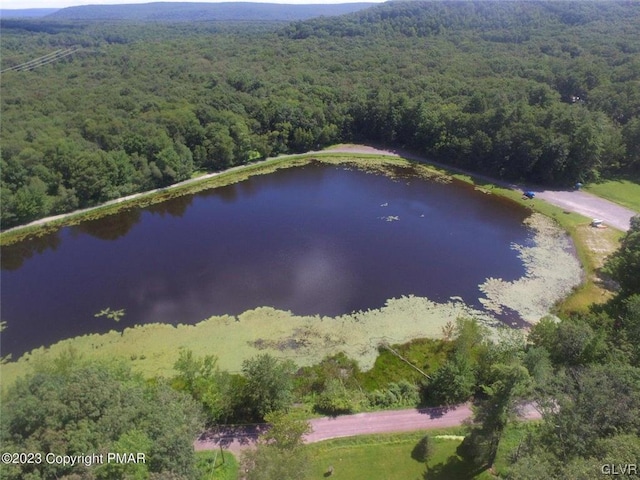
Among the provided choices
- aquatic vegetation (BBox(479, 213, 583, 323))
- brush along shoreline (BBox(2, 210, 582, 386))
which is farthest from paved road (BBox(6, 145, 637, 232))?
brush along shoreline (BBox(2, 210, 582, 386))

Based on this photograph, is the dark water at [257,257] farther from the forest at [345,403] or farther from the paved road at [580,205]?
the forest at [345,403]

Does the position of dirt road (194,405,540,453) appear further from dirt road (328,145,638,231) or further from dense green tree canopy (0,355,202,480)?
dirt road (328,145,638,231)

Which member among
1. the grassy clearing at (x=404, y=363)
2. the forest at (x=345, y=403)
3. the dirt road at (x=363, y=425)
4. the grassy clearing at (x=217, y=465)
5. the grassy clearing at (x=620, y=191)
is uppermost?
the forest at (x=345, y=403)

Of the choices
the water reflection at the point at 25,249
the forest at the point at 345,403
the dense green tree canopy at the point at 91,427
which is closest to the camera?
the dense green tree canopy at the point at 91,427

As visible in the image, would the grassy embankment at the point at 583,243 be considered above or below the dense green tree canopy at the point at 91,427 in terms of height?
below

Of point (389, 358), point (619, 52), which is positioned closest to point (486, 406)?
point (389, 358)

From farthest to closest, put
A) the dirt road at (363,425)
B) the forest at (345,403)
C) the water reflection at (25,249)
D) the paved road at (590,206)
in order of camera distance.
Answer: the paved road at (590,206) → the water reflection at (25,249) → the dirt road at (363,425) → the forest at (345,403)

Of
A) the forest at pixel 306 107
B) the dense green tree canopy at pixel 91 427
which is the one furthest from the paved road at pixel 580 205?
the dense green tree canopy at pixel 91 427
